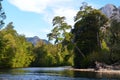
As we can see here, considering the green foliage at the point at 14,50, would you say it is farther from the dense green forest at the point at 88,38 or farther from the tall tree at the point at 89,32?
the tall tree at the point at 89,32

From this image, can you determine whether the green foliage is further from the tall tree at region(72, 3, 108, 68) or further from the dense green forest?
the tall tree at region(72, 3, 108, 68)

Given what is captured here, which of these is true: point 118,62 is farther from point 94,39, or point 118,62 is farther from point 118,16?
point 118,16

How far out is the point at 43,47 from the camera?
176 metres

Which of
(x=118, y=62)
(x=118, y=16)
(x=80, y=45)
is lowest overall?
(x=118, y=62)

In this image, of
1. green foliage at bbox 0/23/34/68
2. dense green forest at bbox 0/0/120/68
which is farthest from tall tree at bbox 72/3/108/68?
green foliage at bbox 0/23/34/68

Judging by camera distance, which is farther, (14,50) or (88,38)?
(14,50)

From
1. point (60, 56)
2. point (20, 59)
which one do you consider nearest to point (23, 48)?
point (20, 59)

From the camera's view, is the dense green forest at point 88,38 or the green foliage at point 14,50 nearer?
the dense green forest at point 88,38

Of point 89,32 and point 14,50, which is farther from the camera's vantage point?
point 14,50

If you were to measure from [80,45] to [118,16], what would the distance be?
1616cm

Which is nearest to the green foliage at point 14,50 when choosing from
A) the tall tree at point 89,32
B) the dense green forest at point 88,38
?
the dense green forest at point 88,38

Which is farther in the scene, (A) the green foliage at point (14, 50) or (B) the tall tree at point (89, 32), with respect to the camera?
(A) the green foliage at point (14, 50)

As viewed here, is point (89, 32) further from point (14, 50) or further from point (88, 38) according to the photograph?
point (14, 50)

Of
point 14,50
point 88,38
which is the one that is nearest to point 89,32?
point 88,38
